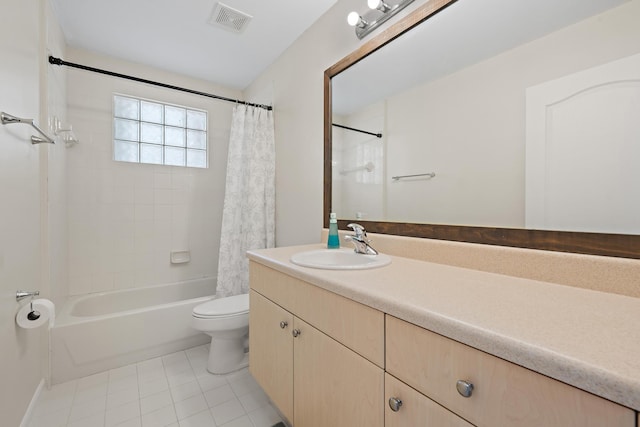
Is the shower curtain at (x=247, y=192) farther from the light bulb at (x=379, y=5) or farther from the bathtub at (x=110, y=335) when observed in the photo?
the light bulb at (x=379, y=5)

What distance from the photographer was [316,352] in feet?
3.06

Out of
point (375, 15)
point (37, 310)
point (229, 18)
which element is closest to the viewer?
point (37, 310)

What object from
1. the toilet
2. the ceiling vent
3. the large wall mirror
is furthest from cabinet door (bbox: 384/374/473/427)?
the ceiling vent

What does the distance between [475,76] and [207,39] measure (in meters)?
1.93

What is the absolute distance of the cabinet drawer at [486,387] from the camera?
1.28 ft

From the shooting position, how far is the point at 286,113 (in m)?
2.18

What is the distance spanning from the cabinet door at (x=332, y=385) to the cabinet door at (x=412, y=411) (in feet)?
0.08

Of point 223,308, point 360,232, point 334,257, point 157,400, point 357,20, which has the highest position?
point 357,20

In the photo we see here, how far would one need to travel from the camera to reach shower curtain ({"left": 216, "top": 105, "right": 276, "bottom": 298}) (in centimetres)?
223

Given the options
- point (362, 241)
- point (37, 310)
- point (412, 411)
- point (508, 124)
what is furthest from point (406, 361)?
point (37, 310)

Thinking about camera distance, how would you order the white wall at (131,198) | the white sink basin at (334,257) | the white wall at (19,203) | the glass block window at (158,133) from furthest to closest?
the glass block window at (158,133) → the white wall at (131,198) → the white sink basin at (334,257) → the white wall at (19,203)

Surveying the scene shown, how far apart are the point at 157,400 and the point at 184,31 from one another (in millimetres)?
2403

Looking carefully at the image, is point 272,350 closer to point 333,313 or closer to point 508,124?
point 333,313

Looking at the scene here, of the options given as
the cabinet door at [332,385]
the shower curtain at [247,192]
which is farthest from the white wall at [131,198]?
the cabinet door at [332,385]
